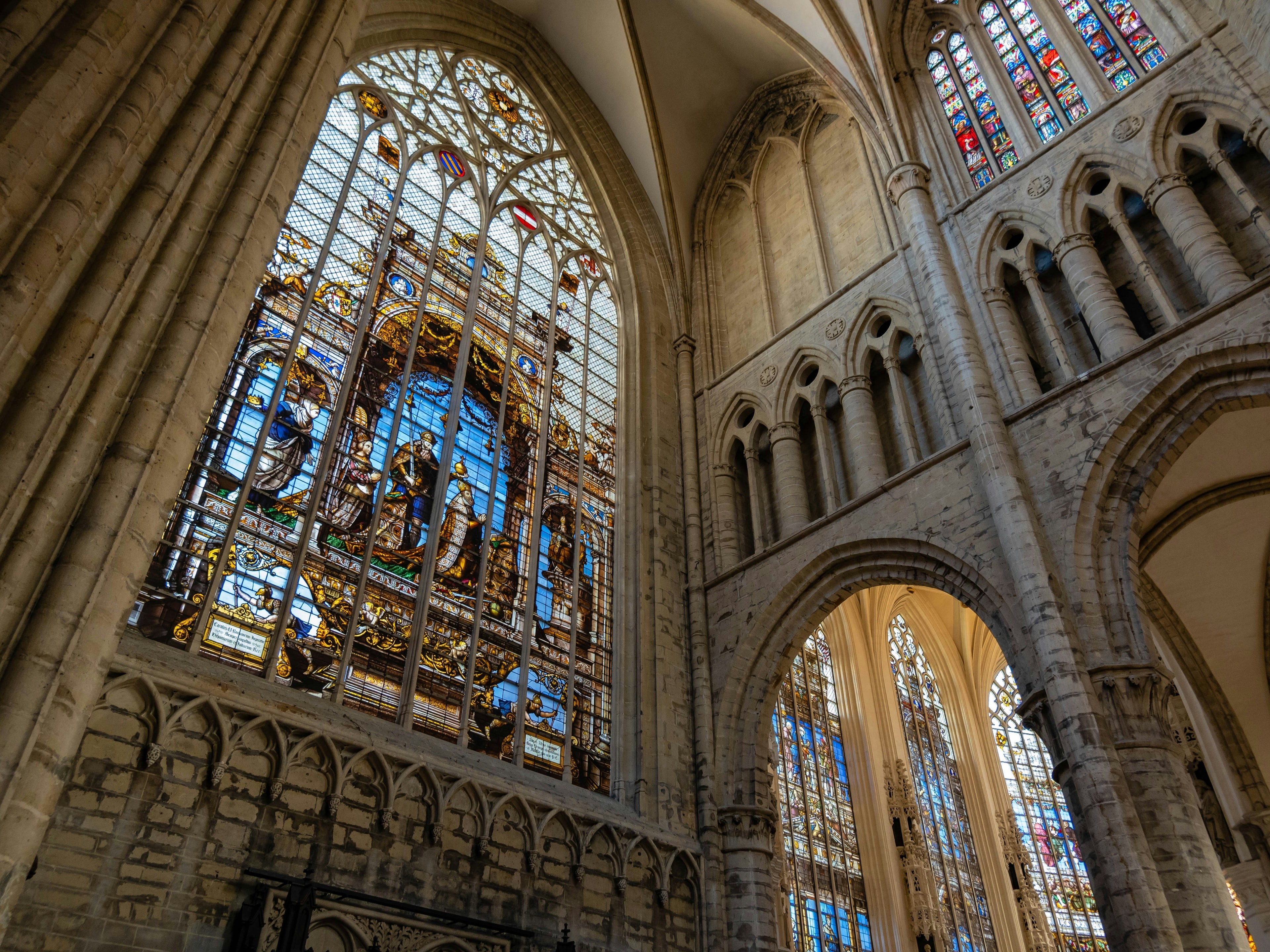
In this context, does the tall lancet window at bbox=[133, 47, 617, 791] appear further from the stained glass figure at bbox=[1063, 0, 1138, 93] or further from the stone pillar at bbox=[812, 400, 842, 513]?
the stained glass figure at bbox=[1063, 0, 1138, 93]

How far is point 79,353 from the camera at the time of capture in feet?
14.0

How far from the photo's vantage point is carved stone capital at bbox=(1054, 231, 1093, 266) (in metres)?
9.48

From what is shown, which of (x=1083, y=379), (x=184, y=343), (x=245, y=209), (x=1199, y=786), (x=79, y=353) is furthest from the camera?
(x=1199, y=786)

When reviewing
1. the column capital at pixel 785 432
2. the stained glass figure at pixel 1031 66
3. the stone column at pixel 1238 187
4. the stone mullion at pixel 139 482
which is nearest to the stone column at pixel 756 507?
the column capital at pixel 785 432

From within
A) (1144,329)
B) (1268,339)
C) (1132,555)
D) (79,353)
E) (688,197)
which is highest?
(688,197)

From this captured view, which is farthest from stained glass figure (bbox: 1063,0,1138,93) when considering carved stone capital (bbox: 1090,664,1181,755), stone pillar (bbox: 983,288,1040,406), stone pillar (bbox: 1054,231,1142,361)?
carved stone capital (bbox: 1090,664,1181,755)

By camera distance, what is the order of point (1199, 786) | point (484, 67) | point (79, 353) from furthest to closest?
point (484, 67) → point (1199, 786) → point (79, 353)

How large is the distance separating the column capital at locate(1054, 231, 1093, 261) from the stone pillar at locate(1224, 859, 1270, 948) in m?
7.64

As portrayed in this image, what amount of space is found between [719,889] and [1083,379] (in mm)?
5857

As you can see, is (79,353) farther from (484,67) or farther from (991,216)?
(484,67)

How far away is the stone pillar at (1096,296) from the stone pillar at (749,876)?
5.54 meters

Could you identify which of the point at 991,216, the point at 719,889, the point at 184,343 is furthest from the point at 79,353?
the point at 991,216

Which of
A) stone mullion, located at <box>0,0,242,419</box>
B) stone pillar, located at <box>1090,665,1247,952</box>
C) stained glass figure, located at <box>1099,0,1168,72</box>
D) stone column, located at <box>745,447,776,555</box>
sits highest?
stained glass figure, located at <box>1099,0,1168,72</box>

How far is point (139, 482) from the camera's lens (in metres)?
4.32
